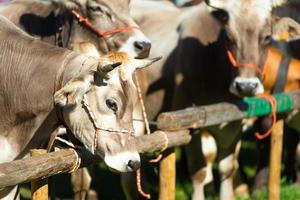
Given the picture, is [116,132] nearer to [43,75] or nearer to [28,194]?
[43,75]

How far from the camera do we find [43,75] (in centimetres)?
492

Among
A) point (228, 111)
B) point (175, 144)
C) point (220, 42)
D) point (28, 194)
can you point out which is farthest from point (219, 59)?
point (28, 194)

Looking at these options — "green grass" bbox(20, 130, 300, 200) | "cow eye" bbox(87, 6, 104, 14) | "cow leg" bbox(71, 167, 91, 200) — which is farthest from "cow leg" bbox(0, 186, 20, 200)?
"green grass" bbox(20, 130, 300, 200)

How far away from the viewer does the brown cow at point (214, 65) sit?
265 inches

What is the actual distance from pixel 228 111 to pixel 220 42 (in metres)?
1.13

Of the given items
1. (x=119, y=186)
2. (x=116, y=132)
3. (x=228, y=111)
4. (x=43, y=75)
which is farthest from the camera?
(x=119, y=186)

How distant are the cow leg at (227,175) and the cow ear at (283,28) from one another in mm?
1198

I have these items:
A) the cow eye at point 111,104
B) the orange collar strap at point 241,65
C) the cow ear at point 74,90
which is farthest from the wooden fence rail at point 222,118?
the cow ear at point 74,90

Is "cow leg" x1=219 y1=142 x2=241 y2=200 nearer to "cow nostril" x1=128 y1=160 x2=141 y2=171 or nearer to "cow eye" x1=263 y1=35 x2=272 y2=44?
"cow eye" x1=263 y1=35 x2=272 y2=44

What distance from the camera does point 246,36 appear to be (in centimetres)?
672

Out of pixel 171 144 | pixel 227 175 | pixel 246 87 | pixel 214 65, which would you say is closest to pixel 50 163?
pixel 171 144

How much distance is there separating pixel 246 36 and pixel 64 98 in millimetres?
2663

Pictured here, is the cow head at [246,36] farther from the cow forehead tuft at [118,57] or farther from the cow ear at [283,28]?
the cow forehead tuft at [118,57]

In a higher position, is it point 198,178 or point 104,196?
point 198,178
